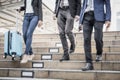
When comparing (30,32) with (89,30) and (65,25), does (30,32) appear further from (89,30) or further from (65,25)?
(89,30)

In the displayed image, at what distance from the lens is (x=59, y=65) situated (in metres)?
5.09

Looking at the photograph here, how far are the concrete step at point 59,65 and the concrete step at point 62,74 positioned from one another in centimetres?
33

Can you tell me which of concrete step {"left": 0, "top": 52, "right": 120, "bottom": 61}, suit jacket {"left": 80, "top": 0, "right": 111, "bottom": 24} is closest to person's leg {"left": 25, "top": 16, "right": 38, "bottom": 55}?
concrete step {"left": 0, "top": 52, "right": 120, "bottom": 61}

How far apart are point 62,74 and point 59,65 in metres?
0.48

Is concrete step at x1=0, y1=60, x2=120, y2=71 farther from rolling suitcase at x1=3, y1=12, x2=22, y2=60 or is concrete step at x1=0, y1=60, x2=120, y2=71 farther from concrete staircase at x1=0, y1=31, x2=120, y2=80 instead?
rolling suitcase at x1=3, y1=12, x2=22, y2=60

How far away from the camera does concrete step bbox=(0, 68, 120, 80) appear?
14.0ft

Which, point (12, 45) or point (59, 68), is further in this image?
point (12, 45)

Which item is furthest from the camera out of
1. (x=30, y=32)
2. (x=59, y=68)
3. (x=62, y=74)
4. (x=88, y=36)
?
(x=30, y=32)

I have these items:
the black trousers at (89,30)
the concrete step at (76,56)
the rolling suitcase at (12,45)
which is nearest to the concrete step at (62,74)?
the black trousers at (89,30)

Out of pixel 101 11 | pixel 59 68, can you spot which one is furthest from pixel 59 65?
pixel 101 11

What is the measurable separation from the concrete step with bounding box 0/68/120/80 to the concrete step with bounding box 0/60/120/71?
33cm

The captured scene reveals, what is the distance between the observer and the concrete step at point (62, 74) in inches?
168

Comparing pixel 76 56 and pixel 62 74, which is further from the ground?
pixel 76 56

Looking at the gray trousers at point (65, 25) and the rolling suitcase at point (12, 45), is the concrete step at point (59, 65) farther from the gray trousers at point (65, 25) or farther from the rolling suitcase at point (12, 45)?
the gray trousers at point (65, 25)
